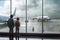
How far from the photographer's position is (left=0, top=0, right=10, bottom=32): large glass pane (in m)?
15.4

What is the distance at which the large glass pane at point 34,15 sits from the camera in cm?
1545

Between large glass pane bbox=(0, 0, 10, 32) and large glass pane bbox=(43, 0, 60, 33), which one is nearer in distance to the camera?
large glass pane bbox=(0, 0, 10, 32)

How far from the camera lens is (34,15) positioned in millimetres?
15562

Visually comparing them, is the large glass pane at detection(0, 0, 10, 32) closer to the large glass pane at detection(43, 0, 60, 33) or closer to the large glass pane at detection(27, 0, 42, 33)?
the large glass pane at detection(27, 0, 42, 33)

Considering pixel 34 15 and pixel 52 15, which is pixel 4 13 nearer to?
pixel 34 15

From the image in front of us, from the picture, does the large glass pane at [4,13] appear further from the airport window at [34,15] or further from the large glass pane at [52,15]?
the large glass pane at [52,15]

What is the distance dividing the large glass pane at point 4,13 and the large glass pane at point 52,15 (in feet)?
11.0

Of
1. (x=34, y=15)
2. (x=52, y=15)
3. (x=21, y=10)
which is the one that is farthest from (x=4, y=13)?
(x=52, y=15)

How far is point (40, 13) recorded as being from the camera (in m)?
15.5

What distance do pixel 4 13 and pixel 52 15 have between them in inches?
169

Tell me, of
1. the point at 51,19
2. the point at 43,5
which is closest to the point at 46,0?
the point at 43,5

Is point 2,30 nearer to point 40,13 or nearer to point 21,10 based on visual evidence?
point 21,10

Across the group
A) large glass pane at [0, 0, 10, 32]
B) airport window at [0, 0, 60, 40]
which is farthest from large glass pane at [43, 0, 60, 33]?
large glass pane at [0, 0, 10, 32]

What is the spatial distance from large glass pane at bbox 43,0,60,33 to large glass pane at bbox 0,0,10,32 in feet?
11.0
